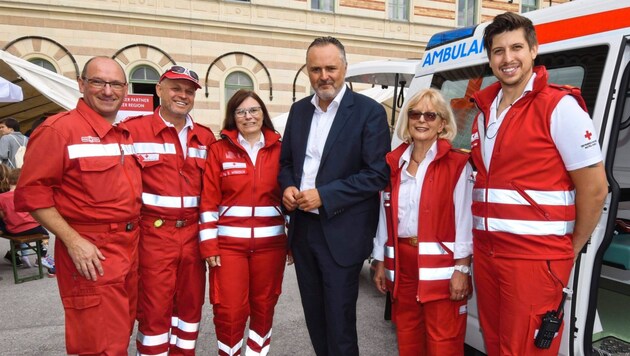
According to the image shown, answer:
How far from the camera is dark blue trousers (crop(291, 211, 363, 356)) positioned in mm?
2406

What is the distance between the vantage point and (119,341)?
217 cm

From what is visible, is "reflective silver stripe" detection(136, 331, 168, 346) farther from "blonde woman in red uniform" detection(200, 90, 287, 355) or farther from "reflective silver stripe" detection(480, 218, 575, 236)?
"reflective silver stripe" detection(480, 218, 575, 236)

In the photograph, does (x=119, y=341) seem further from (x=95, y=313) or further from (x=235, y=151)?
(x=235, y=151)

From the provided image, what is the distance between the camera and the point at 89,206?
6.98 ft

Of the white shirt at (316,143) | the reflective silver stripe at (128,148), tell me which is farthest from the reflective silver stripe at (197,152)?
the white shirt at (316,143)

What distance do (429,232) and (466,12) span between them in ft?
49.4

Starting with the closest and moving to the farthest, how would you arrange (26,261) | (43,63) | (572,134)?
(572,134)
(26,261)
(43,63)

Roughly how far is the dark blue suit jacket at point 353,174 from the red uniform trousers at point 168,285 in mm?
880

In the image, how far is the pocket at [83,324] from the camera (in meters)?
2.08

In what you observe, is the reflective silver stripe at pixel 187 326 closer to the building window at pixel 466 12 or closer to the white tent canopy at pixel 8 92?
the white tent canopy at pixel 8 92

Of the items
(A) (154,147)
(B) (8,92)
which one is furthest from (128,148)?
(B) (8,92)

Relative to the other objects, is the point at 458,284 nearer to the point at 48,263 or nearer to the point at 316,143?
the point at 316,143

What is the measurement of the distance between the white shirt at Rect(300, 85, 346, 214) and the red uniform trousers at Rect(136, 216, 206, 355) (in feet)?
2.53

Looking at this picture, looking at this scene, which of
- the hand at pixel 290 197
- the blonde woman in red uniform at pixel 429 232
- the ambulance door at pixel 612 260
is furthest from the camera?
the hand at pixel 290 197
